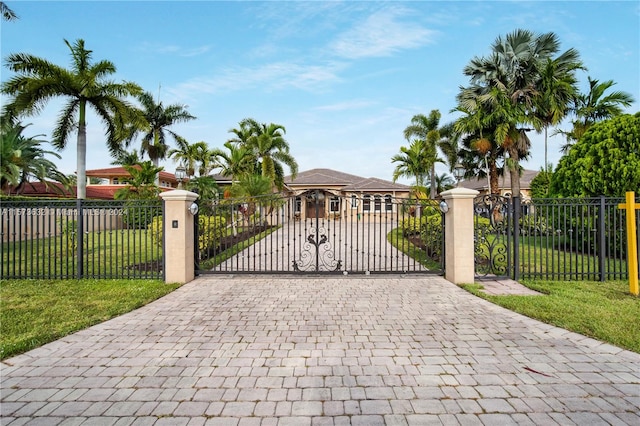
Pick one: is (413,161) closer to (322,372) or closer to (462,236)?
(462,236)

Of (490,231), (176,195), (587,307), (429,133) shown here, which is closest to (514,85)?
(429,133)

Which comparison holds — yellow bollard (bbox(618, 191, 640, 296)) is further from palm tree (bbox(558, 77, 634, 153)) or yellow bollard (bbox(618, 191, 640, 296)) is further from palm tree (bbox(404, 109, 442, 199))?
palm tree (bbox(404, 109, 442, 199))

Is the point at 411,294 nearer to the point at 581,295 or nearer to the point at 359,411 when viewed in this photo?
the point at 581,295

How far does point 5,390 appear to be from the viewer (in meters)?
3.24

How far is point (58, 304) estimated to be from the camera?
6.03 metres

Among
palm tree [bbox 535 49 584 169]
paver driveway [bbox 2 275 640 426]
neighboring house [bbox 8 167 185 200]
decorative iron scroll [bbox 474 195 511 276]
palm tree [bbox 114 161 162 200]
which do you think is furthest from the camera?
neighboring house [bbox 8 167 185 200]

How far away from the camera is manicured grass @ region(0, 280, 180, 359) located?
4566 millimetres

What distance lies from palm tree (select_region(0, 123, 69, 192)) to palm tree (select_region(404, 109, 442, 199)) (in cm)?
3016

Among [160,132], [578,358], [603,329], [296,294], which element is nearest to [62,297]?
[296,294]

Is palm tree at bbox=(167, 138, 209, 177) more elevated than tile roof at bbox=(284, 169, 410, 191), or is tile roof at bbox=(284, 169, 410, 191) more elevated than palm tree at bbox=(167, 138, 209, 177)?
palm tree at bbox=(167, 138, 209, 177)

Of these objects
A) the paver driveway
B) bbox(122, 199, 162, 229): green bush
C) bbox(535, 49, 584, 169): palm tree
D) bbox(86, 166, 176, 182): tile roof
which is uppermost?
bbox(535, 49, 584, 169): palm tree

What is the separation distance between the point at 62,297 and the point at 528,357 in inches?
313

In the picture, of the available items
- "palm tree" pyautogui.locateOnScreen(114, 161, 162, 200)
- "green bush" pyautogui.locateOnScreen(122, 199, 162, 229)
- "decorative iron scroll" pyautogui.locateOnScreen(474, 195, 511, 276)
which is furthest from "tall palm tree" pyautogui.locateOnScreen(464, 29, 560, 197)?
"palm tree" pyautogui.locateOnScreen(114, 161, 162, 200)

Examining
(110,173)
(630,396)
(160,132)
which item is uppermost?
(160,132)
